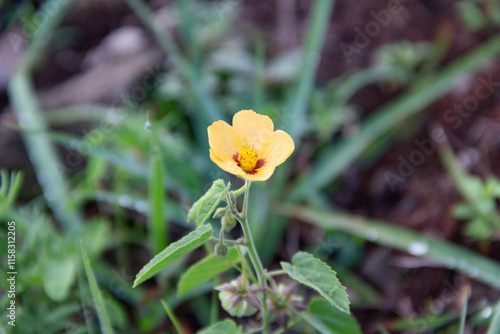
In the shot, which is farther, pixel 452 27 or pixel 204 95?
pixel 452 27

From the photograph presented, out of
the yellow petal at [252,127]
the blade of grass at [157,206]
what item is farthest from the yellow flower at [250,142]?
the blade of grass at [157,206]

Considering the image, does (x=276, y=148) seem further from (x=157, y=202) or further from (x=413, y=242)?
(x=413, y=242)

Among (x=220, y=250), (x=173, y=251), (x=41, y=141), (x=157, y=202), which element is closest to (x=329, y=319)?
(x=220, y=250)

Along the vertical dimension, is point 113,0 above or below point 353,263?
above

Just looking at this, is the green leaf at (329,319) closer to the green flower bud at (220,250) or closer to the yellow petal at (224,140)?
the green flower bud at (220,250)

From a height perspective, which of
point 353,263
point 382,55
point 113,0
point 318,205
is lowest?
point 353,263

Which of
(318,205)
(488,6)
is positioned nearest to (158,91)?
(318,205)

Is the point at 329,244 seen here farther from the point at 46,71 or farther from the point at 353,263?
the point at 46,71
